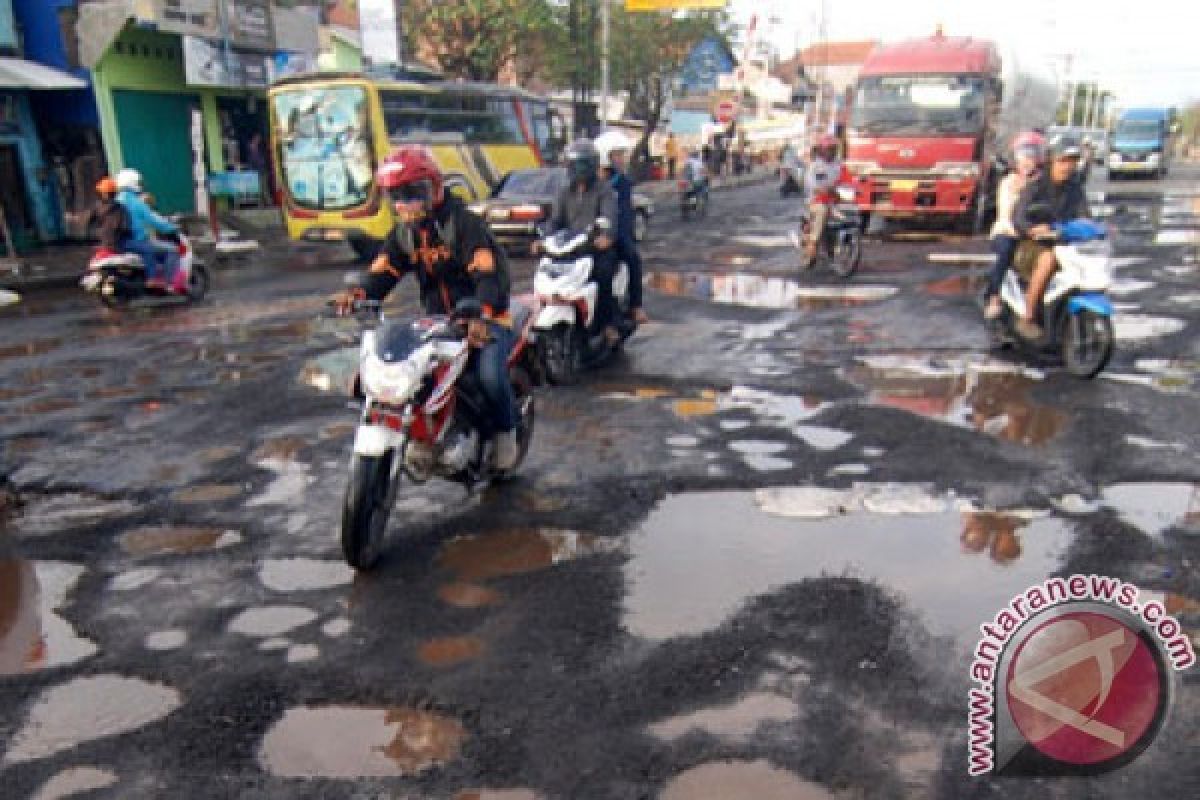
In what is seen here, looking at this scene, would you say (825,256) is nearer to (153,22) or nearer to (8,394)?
(8,394)

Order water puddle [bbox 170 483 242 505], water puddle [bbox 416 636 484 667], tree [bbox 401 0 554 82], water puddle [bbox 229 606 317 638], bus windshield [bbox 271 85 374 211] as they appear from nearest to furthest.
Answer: water puddle [bbox 416 636 484 667]
water puddle [bbox 229 606 317 638]
water puddle [bbox 170 483 242 505]
bus windshield [bbox 271 85 374 211]
tree [bbox 401 0 554 82]

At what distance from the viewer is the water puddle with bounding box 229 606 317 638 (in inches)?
141

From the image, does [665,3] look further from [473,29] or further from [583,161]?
[583,161]

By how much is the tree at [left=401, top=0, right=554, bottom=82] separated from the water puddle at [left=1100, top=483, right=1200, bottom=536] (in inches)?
951

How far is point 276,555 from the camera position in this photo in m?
4.25

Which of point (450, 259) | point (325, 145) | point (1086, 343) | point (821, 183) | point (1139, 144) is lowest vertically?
point (1086, 343)

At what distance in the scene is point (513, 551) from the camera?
427 cm

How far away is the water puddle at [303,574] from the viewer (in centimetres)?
395

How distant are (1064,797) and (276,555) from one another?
321 centimetres

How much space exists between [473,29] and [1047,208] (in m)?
22.3

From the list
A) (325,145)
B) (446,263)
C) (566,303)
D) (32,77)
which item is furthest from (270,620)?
(32,77)

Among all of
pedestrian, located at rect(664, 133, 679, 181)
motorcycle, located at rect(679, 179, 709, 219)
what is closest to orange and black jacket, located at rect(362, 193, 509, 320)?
motorcycle, located at rect(679, 179, 709, 219)

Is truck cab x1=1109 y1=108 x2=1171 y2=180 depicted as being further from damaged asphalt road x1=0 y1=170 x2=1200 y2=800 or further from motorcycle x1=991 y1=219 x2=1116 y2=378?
motorcycle x1=991 y1=219 x2=1116 y2=378

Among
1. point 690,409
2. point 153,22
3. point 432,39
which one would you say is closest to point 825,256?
point 690,409
